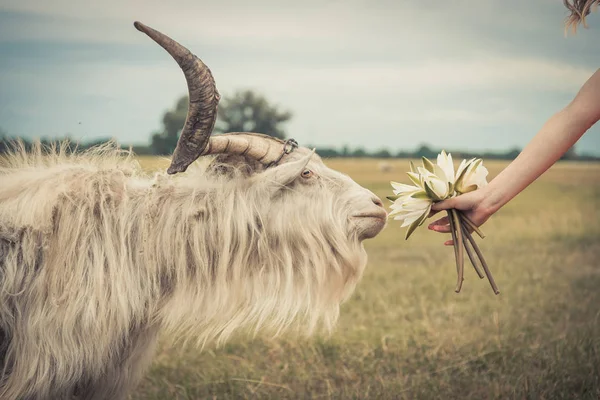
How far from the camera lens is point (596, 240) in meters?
12.1

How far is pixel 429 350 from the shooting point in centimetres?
560

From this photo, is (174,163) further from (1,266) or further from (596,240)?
(596,240)

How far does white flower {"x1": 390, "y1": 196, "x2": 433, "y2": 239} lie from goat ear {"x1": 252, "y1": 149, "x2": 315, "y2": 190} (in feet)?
1.98

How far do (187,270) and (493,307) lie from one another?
4876 mm

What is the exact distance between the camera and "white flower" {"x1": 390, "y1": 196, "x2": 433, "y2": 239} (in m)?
3.59

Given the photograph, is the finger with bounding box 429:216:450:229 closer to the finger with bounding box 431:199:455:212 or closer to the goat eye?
the finger with bounding box 431:199:455:212

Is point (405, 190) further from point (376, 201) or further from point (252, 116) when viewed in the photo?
point (252, 116)

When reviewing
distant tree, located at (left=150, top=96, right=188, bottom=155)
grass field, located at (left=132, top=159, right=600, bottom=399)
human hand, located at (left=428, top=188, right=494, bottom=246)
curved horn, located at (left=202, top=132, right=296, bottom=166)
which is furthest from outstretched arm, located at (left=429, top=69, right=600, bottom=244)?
distant tree, located at (left=150, top=96, right=188, bottom=155)

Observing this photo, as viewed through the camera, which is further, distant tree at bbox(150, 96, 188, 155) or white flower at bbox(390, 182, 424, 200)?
distant tree at bbox(150, 96, 188, 155)

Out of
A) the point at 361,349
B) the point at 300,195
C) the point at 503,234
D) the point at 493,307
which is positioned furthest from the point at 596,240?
the point at 300,195

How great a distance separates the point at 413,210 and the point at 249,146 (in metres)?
1.03

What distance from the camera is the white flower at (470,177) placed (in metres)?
3.59

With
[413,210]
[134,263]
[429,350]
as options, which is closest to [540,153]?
[413,210]

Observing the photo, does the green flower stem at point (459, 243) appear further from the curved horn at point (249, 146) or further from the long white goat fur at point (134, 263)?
the curved horn at point (249, 146)
